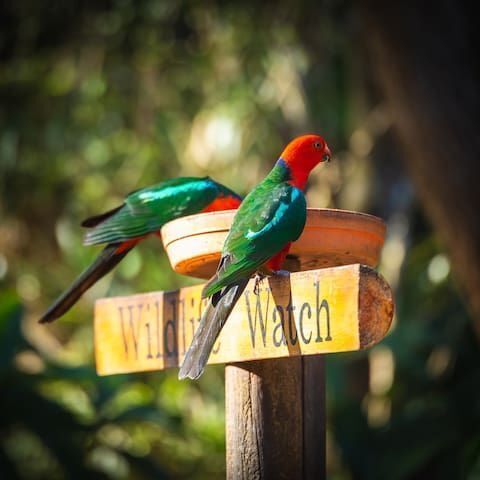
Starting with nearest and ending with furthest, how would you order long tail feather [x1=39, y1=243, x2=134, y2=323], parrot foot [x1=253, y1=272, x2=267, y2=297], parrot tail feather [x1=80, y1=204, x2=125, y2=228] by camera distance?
parrot foot [x1=253, y1=272, x2=267, y2=297], long tail feather [x1=39, y1=243, x2=134, y2=323], parrot tail feather [x1=80, y1=204, x2=125, y2=228]

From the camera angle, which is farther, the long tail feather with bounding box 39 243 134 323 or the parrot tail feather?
the parrot tail feather

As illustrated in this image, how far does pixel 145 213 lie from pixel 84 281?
0.86 feet

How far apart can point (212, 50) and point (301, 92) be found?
784 mm

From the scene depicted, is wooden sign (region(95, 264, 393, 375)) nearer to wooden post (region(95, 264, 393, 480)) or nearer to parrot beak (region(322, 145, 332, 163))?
wooden post (region(95, 264, 393, 480))

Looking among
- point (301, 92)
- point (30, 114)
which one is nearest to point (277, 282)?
point (301, 92)

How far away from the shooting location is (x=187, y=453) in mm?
6059

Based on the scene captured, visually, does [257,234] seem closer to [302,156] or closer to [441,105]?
[302,156]

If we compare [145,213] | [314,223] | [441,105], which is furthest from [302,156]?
[441,105]

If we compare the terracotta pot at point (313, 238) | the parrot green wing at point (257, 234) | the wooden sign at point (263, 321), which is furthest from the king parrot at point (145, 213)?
the parrot green wing at point (257, 234)

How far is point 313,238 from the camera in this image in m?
2.28

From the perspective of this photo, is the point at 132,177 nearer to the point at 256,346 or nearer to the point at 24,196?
the point at 24,196

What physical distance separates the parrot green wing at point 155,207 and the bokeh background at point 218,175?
2.02 metres

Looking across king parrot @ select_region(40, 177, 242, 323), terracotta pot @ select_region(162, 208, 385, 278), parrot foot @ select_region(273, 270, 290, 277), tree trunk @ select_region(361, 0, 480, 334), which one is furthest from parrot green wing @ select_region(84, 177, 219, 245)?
tree trunk @ select_region(361, 0, 480, 334)

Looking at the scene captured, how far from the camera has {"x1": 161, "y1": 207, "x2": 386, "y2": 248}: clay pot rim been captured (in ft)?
7.36
